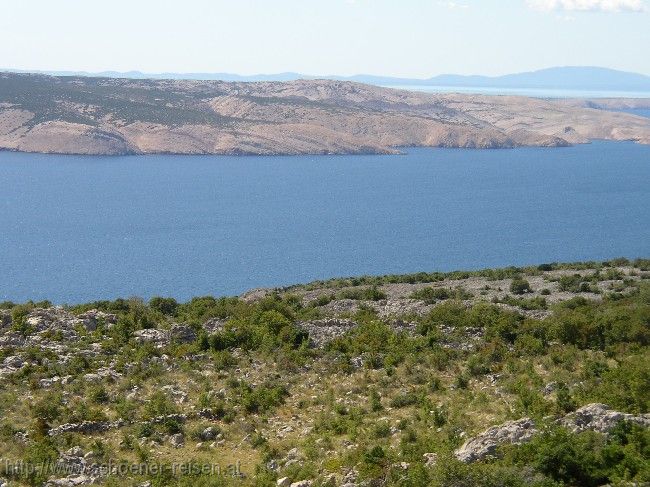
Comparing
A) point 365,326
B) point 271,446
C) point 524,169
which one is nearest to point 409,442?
point 271,446

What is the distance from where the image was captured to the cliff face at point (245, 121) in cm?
13150

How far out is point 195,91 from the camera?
181 metres

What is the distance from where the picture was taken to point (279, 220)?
74938 mm

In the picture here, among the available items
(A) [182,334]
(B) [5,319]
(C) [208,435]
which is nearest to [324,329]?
(A) [182,334]

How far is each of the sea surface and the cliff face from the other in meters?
8.99

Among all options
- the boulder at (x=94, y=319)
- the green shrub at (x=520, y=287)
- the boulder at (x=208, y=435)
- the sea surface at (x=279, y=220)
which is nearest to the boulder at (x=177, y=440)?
the boulder at (x=208, y=435)

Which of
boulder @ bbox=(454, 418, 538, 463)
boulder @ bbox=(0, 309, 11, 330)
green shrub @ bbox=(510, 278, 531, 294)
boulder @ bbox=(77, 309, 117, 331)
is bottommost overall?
green shrub @ bbox=(510, 278, 531, 294)

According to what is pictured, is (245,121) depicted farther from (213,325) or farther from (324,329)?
(324,329)

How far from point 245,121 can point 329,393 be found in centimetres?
13394

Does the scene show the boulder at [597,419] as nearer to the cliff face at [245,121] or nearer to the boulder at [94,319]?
the boulder at [94,319]

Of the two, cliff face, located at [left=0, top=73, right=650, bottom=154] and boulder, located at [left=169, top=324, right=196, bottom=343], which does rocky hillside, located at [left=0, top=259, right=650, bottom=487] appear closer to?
boulder, located at [left=169, top=324, right=196, bottom=343]

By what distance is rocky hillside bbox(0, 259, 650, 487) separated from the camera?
42.8ft

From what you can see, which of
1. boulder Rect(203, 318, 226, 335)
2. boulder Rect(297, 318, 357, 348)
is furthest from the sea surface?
boulder Rect(297, 318, 357, 348)

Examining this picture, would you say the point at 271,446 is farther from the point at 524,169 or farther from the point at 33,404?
the point at 524,169
